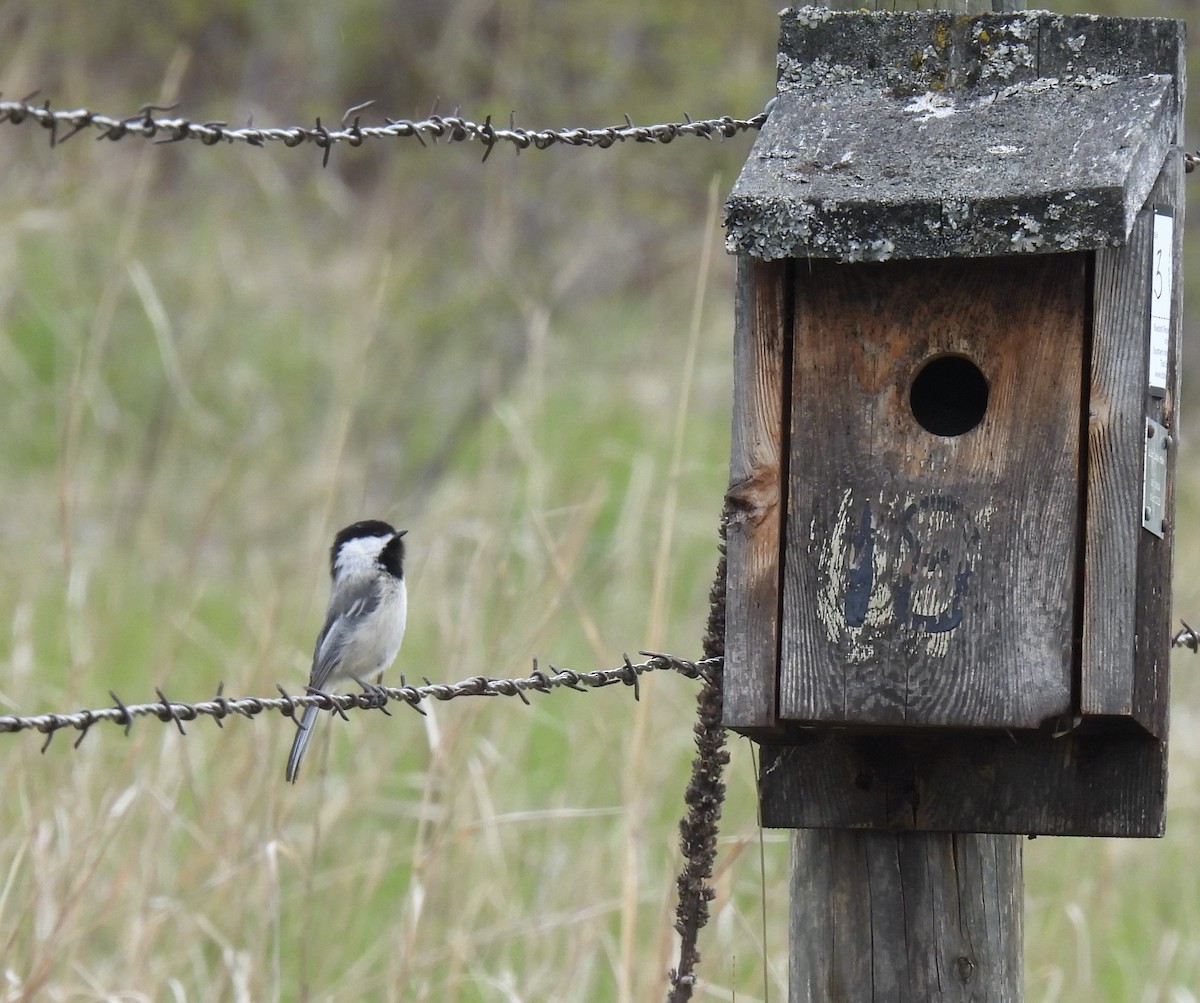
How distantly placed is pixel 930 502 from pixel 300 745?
1982mm

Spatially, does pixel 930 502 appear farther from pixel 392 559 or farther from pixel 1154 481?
pixel 392 559

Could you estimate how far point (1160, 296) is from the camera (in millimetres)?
2498

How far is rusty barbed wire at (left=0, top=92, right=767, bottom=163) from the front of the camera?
1.94m

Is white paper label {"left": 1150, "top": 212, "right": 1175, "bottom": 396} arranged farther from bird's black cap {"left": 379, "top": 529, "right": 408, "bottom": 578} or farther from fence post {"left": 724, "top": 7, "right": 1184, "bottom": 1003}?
bird's black cap {"left": 379, "top": 529, "right": 408, "bottom": 578}

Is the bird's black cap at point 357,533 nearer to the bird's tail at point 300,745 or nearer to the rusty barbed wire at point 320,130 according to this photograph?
the bird's tail at point 300,745

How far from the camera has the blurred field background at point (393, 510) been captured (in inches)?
141

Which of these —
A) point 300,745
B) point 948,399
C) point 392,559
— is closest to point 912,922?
point 948,399

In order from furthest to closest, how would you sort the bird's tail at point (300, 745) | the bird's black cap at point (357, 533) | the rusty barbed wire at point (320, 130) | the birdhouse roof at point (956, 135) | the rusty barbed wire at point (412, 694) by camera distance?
the bird's black cap at point (357, 533)
the bird's tail at point (300, 745)
the birdhouse roof at point (956, 135)
the rusty barbed wire at point (412, 694)
the rusty barbed wire at point (320, 130)

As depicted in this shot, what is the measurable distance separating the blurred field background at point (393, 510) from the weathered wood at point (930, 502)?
58cm

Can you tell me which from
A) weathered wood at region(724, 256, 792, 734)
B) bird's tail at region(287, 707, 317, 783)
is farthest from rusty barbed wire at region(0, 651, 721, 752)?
bird's tail at region(287, 707, 317, 783)

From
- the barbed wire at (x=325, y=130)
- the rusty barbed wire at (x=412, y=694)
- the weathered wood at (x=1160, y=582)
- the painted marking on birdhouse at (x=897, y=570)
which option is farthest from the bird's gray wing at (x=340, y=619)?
the weathered wood at (x=1160, y=582)

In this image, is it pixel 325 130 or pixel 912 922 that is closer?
pixel 325 130

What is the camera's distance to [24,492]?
771cm

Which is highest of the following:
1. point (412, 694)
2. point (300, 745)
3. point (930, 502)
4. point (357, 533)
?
point (357, 533)
